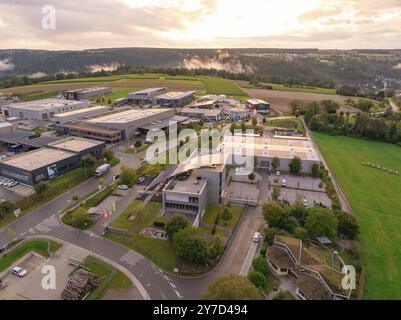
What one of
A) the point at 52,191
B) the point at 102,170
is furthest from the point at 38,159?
the point at 102,170

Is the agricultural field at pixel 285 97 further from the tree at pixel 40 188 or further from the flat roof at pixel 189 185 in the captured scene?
the tree at pixel 40 188

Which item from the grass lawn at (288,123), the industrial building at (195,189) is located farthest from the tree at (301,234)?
the grass lawn at (288,123)

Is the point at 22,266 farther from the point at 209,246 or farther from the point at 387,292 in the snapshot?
the point at 387,292

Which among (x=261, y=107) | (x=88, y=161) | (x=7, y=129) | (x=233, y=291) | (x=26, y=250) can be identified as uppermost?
(x=261, y=107)

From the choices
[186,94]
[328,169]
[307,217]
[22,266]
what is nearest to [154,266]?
[22,266]

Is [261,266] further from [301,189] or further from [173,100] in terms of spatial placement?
[173,100]
